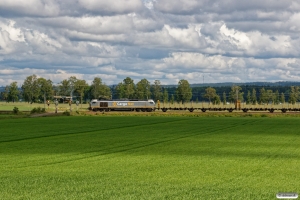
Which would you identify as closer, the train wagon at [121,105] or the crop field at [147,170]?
the crop field at [147,170]

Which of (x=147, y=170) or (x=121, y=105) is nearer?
(x=147, y=170)

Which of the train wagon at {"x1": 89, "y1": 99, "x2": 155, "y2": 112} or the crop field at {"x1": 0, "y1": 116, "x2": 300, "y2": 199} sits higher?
the train wagon at {"x1": 89, "y1": 99, "x2": 155, "y2": 112}

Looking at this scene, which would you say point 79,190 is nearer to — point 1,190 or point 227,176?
point 1,190

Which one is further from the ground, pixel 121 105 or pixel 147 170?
pixel 121 105

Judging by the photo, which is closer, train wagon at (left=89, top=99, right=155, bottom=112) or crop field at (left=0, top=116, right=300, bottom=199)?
crop field at (left=0, top=116, right=300, bottom=199)

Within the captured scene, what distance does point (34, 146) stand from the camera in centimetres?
4109

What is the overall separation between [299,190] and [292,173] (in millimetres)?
4999

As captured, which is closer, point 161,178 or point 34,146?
point 161,178

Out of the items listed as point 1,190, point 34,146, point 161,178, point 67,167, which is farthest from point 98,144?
point 1,190

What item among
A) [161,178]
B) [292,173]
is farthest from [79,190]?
[292,173]

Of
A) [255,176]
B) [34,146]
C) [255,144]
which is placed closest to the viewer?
[255,176]

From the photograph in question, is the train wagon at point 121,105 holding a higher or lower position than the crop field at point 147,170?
higher

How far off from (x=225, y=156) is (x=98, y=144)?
11757mm

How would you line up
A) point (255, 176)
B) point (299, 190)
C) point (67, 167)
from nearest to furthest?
point (299, 190) → point (255, 176) → point (67, 167)
